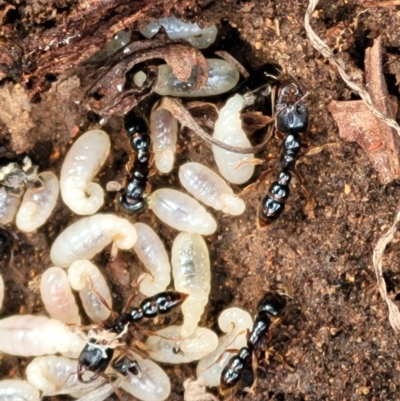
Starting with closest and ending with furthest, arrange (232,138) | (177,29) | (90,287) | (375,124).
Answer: (375,124), (177,29), (232,138), (90,287)

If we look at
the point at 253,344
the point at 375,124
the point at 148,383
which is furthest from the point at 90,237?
the point at 375,124

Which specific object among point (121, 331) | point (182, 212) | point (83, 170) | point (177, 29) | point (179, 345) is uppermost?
point (177, 29)

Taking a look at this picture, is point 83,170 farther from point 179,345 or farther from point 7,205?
point 179,345

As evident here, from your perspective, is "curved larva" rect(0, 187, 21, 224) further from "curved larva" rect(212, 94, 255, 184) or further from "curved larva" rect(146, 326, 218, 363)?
"curved larva" rect(212, 94, 255, 184)

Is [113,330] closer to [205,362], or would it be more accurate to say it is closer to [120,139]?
[205,362]

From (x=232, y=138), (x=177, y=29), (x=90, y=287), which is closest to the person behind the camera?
(x=177, y=29)

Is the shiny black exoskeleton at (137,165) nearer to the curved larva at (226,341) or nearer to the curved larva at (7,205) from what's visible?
the curved larva at (7,205)

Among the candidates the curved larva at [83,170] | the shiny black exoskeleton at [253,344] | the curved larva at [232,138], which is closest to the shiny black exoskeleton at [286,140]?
the curved larva at [232,138]
